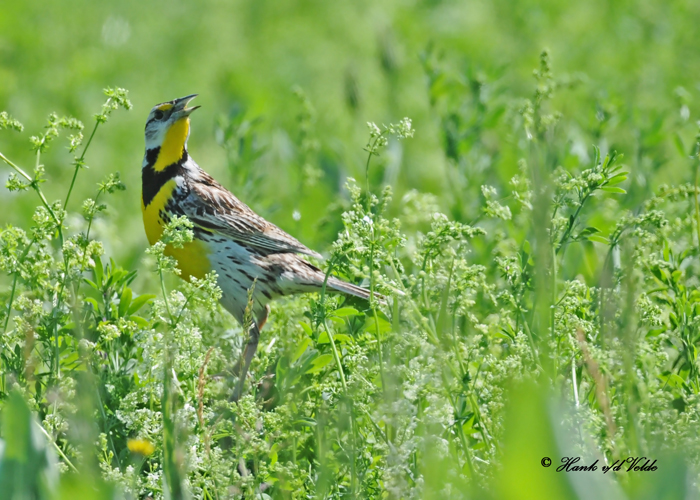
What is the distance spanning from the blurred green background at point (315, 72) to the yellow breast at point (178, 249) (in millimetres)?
848

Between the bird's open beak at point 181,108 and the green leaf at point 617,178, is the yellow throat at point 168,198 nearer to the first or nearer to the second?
the bird's open beak at point 181,108

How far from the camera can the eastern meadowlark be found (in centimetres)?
385

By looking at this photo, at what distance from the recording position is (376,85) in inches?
290

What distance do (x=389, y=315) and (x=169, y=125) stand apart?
182cm

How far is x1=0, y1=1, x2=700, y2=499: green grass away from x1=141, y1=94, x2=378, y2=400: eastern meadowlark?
250mm

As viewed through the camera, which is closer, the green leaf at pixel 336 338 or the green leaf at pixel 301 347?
the green leaf at pixel 336 338

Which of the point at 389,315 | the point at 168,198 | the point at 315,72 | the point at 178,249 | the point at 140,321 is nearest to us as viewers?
the point at 389,315

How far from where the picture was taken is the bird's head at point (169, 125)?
13.4 ft

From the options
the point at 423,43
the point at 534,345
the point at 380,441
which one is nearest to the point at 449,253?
the point at 534,345

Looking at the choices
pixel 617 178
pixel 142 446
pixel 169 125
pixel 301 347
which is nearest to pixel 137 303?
pixel 301 347

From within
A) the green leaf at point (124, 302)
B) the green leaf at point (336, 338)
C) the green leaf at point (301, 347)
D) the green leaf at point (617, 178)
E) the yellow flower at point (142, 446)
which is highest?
the green leaf at point (124, 302)

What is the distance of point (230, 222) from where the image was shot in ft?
13.2

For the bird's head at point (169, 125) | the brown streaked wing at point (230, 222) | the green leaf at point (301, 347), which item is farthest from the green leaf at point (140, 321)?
the bird's head at point (169, 125)

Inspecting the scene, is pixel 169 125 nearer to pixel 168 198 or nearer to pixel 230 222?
pixel 168 198
